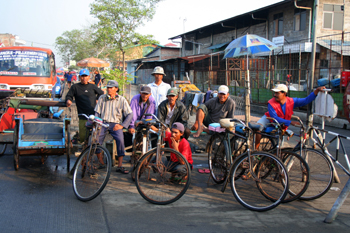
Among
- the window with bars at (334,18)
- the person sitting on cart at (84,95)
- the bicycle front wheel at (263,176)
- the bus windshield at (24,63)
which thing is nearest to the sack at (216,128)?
the bicycle front wheel at (263,176)

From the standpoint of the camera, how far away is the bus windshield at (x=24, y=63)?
503 inches

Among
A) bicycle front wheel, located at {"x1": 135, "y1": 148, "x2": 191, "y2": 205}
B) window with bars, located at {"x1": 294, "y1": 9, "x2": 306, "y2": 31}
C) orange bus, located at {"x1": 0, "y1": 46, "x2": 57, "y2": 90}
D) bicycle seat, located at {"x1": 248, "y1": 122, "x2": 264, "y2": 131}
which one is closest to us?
bicycle front wheel, located at {"x1": 135, "y1": 148, "x2": 191, "y2": 205}

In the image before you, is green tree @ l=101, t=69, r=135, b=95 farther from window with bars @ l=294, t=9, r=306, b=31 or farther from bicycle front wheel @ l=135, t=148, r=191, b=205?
window with bars @ l=294, t=9, r=306, b=31

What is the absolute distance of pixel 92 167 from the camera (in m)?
4.64

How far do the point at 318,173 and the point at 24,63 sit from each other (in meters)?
12.5

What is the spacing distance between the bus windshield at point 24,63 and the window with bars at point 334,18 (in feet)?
59.1

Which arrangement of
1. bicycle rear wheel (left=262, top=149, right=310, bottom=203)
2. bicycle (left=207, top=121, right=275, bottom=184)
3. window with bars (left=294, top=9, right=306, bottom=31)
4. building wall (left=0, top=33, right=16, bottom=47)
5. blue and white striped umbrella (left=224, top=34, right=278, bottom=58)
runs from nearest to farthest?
bicycle rear wheel (left=262, top=149, right=310, bottom=203)
bicycle (left=207, top=121, right=275, bottom=184)
blue and white striped umbrella (left=224, top=34, right=278, bottom=58)
window with bars (left=294, top=9, right=306, bottom=31)
building wall (left=0, top=33, right=16, bottom=47)

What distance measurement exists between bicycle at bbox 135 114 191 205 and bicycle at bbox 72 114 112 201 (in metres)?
0.53

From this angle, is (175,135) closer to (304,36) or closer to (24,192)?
(24,192)

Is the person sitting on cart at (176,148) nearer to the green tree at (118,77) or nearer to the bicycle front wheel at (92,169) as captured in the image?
the bicycle front wheel at (92,169)

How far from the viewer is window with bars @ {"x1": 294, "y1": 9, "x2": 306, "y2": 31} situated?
20.8m

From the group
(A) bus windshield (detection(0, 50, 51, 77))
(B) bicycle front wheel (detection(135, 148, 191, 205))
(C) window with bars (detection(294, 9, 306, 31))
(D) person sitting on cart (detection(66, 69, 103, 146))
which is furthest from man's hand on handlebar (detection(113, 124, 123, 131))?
(C) window with bars (detection(294, 9, 306, 31))

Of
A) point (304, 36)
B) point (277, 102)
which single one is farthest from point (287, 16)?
point (277, 102)

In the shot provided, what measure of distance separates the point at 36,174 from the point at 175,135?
9.05ft
